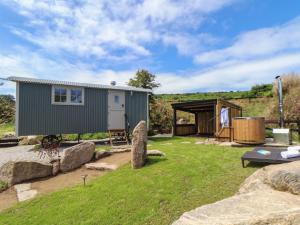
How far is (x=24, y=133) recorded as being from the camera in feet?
34.6

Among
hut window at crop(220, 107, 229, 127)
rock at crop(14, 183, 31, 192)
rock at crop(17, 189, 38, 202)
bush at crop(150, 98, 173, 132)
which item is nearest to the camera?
rock at crop(17, 189, 38, 202)

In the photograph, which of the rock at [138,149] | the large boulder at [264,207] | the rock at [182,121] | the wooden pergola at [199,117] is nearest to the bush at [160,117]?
the rock at [182,121]

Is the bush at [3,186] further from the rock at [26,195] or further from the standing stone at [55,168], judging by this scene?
the standing stone at [55,168]

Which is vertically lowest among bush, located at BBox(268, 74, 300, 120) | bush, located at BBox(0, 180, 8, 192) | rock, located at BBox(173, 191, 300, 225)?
bush, located at BBox(0, 180, 8, 192)

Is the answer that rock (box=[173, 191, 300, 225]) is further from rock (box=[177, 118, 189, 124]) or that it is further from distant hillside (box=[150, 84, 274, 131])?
rock (box=[177, 118, 189, 124])

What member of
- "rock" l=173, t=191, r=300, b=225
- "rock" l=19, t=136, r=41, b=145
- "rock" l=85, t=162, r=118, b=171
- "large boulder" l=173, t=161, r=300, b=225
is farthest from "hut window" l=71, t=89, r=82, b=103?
"rock" l=173, t=191, r=300, b=225

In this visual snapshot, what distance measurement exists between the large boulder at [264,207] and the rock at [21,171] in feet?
19.6

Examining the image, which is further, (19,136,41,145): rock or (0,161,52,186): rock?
(19,136,41,145): rock

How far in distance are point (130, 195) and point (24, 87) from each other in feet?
28.5

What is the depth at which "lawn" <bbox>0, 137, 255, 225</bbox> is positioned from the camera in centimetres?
387

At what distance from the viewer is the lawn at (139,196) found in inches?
152

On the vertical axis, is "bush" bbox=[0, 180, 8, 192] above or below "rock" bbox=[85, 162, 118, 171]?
below

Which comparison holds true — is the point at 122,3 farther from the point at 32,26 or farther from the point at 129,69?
the point at 129,69

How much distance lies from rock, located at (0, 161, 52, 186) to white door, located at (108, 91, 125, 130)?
241 inches
